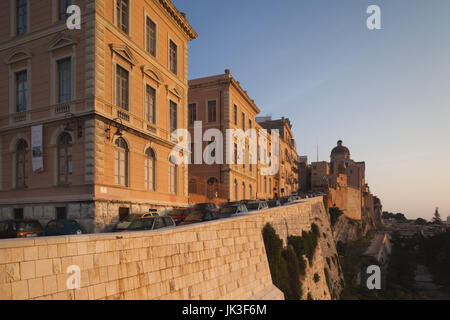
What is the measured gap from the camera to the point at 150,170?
76.1ft

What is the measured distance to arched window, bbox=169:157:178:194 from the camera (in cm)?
2593

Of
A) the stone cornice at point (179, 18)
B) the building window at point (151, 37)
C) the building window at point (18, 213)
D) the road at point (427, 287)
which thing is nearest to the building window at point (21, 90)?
the building window at point (18, 213)

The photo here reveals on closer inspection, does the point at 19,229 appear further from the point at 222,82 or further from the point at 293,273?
the point at 222,82

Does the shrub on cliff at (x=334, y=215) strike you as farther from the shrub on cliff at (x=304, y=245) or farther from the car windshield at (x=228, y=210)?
the car windshield at (x=228, y=210)

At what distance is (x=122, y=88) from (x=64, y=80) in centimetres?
321

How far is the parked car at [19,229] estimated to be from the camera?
1449 cm

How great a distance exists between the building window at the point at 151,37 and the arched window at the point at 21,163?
10179 millimetres

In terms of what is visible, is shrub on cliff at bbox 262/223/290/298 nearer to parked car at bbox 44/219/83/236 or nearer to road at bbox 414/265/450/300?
parked car at bbox 44/219/83/236

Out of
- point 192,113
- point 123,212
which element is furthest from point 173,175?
point 192,113

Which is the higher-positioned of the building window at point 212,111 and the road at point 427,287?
the building window at point 212,111

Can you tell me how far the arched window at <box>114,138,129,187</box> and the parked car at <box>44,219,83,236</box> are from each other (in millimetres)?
4093

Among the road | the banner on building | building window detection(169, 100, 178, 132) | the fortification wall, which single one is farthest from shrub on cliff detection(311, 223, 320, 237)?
the fortification wall
